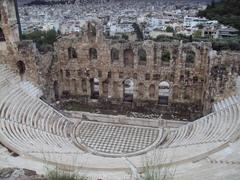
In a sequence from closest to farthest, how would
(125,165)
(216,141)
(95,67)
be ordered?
(125,165), (216,141), (95,67)

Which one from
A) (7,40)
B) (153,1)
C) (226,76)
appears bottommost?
(153,1)

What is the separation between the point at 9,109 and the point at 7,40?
268 inches

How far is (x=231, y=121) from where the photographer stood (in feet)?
62.3

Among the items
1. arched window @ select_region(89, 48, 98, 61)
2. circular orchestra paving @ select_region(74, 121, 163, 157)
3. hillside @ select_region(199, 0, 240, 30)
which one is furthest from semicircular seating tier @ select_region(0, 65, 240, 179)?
hillside @ select_region(199, 0, 240, 30)

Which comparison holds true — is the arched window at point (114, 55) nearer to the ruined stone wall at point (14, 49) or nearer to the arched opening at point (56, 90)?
the arched opening at point (56, 90)

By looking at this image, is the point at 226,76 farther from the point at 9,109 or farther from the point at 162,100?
the point at 9,109

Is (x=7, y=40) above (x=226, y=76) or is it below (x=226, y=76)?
above

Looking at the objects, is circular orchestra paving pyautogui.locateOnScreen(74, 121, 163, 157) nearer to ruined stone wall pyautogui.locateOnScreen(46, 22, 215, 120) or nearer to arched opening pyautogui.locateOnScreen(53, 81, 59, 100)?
ruined stone wall pyautogui.locateOnScreen(46, 22, 215, 120)

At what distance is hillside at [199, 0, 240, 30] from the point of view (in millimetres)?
67000

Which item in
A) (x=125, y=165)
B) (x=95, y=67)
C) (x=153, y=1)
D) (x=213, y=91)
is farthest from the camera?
(x=153, y=1)

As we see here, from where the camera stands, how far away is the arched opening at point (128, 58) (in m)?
26.4

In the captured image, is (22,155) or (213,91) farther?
(213,91)

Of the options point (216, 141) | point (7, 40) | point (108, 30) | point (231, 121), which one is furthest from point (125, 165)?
point (108, 30)

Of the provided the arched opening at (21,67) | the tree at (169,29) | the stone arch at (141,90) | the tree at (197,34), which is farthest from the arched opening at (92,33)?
the tree at (169,29)
